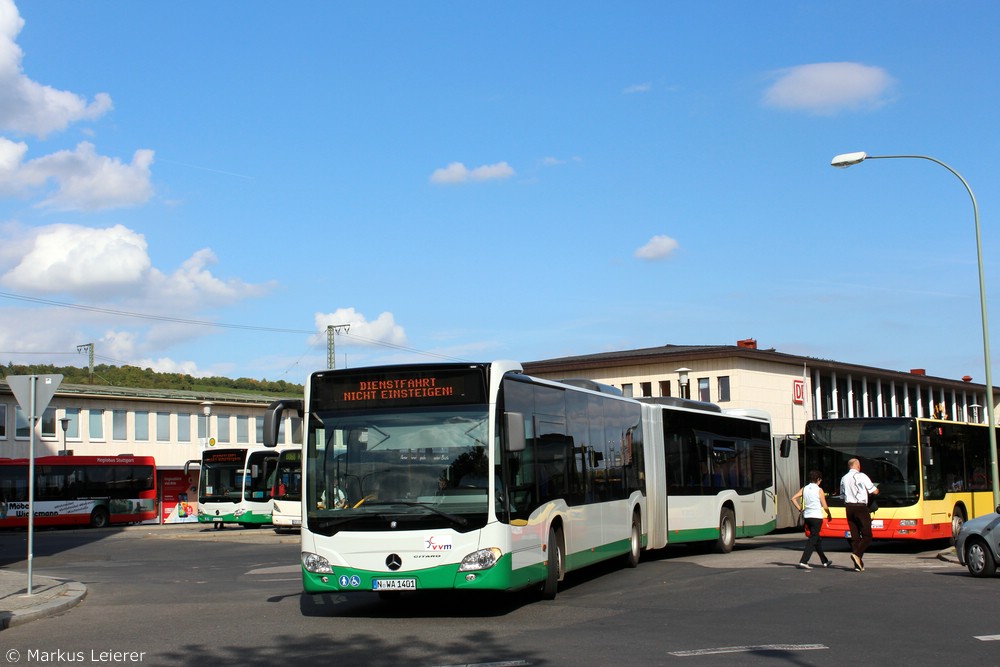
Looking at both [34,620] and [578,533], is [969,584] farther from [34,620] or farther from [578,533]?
[34,620]

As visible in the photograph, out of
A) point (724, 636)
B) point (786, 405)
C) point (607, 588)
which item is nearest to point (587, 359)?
point (786, 405)

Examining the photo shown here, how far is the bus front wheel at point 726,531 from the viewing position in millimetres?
23578

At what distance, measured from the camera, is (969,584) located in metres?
16.0

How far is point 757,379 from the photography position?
56.3 m

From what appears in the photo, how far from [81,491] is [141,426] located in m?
17.6

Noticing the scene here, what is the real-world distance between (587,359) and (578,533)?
1850 inches

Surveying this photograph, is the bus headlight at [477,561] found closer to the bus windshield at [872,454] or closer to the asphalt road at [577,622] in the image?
the asphalt road at [577,622]

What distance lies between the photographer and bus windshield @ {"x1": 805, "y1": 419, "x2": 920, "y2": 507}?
22.9 metres

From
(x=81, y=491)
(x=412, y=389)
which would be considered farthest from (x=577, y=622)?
(x=81, y=491)

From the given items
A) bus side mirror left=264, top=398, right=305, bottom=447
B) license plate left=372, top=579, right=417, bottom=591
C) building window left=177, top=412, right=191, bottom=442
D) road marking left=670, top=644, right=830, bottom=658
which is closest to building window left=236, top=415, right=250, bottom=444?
building window left=177, top=412, right=191, bottom=442

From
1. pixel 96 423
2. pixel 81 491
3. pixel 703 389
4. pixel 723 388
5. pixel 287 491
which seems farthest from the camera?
pixel 96 423

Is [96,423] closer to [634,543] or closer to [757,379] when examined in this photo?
[757,379]

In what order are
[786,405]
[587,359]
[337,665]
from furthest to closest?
[587,359] < [786,405] < [337,665]

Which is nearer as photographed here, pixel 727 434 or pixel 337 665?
pixel 337 665
